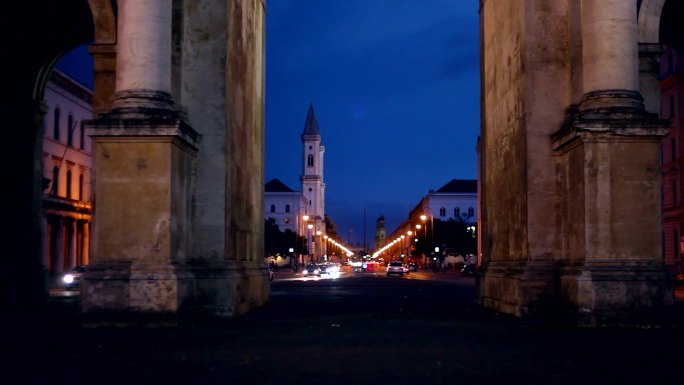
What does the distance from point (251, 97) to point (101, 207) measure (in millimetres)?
8004

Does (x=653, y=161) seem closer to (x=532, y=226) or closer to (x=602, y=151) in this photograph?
(x=602, y=151)

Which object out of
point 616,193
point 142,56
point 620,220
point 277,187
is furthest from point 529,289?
point 277,187

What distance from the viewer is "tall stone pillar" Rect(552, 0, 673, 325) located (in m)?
17.3

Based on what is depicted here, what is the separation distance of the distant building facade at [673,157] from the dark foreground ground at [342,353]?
5356 centimetres

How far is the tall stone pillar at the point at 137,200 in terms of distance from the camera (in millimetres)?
17047

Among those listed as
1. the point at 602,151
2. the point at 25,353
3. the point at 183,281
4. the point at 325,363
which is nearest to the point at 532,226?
the point at 602,151

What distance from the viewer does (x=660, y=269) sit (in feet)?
57.6

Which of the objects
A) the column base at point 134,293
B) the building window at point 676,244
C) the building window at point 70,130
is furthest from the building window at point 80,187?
the column base at point 134,293

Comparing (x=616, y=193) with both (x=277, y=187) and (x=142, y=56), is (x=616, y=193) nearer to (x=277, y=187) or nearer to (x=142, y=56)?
(x=142, y=56)

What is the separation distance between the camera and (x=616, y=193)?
17.6 meters

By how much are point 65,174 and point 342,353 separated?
56.8 metres

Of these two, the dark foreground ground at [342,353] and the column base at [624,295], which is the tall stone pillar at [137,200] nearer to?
the dark foreground ground at [342,353]

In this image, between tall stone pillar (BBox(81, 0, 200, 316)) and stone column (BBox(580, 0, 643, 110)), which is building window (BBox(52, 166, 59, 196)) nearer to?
tall stone pillar (BBox(81, 0, 200, 316))

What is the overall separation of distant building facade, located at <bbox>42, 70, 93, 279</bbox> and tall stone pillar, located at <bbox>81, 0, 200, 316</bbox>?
4481 centimetres
